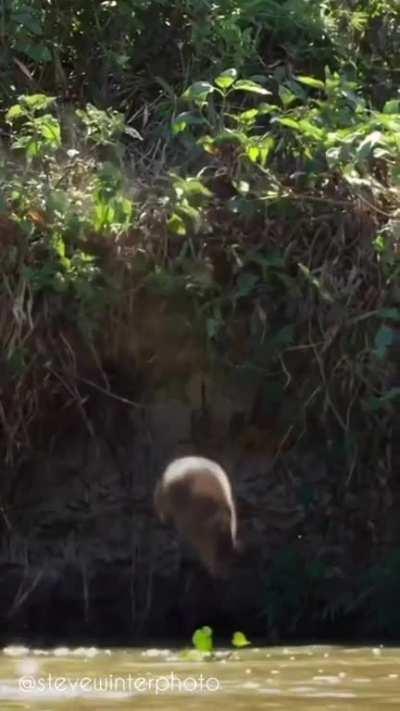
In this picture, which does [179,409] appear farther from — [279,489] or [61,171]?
[61,171]

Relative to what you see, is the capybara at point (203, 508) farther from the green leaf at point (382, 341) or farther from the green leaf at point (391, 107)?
the green leaf at point (391, 107)

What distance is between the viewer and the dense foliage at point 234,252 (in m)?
7.10

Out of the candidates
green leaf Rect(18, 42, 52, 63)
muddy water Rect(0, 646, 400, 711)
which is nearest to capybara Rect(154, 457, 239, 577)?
muddy water Rect(0, 646, 400, 711)

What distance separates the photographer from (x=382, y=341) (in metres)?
6.90

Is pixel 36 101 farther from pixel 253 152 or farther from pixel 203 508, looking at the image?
pixel 203 508


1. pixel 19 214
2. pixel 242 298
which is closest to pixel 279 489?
pixel 242 298

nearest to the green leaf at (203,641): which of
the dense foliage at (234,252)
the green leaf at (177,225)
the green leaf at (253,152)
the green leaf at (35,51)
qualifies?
the dense foliage at (234,252)

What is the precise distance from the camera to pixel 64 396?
23.6 ft

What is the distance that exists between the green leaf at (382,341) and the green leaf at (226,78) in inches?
48.4

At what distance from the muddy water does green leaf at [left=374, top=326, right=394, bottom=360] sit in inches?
41.6

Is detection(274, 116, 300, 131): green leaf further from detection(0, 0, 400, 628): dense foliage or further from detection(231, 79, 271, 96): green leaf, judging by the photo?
detection(231, 79, 271, 96): green leaf

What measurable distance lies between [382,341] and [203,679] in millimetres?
1804

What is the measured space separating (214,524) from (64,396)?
30.6 inches

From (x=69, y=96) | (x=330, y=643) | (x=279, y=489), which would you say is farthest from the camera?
(x=69, y=96)
